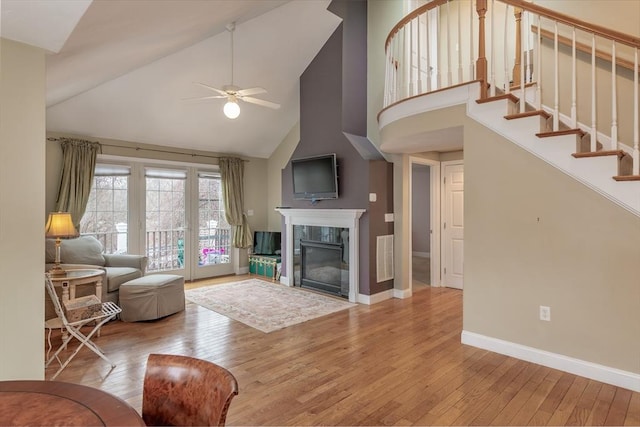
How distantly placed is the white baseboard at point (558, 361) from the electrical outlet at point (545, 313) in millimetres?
289

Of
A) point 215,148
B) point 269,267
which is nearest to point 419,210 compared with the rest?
point 269,267

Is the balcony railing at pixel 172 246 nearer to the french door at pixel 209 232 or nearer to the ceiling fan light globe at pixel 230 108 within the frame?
the french door at pixel 209 232

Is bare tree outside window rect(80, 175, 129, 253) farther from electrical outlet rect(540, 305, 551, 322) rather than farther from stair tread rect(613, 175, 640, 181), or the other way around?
stair tread rect(613, 175, 640, 181)

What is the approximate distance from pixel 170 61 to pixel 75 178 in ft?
7.34

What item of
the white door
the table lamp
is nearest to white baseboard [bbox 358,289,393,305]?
the white door

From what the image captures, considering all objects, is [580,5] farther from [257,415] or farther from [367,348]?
[257,415]

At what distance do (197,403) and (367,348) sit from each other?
2417 millimetres

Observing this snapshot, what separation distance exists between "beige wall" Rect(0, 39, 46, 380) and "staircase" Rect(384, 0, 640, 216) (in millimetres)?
3379

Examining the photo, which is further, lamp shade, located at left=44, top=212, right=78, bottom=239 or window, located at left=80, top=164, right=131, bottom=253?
window, located at left=80, top=164, right=131, bottom=253

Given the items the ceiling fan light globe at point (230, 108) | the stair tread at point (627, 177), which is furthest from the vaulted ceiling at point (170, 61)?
the stair tread at point (627, 177)

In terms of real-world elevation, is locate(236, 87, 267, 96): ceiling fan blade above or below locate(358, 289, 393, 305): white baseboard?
above

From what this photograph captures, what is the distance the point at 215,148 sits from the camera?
6.96m

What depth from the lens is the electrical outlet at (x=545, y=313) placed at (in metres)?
3.01

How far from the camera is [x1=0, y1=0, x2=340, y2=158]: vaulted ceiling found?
6.98ft
